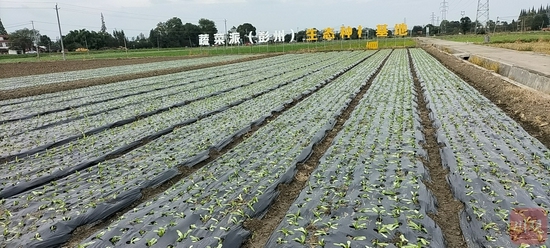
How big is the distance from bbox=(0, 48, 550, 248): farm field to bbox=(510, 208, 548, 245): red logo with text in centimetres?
6

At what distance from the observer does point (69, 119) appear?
9.05 m

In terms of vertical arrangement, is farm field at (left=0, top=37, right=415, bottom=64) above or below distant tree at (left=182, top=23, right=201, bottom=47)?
below

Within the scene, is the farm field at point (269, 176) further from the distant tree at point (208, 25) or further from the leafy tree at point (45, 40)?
the distant tree at point (208, 25)

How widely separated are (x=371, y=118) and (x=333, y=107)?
170 centimetres

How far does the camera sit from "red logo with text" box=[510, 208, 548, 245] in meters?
3.13

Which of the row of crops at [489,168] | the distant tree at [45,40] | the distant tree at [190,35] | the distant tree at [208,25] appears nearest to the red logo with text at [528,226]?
the row of crops at [489,168]

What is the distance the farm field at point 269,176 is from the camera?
3.50 m

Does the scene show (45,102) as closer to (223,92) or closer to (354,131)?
(223,92)

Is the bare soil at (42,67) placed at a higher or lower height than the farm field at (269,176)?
higher

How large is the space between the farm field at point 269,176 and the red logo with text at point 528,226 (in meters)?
0.06

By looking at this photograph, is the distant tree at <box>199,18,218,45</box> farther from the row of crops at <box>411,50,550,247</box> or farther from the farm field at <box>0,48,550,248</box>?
the row of crops at <box>411,50,550,247</box>

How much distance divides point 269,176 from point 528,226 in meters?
3.15

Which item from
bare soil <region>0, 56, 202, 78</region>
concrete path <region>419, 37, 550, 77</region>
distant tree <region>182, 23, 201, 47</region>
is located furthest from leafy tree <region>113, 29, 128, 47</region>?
concrete path <region>419, 37, 550, 77</region>

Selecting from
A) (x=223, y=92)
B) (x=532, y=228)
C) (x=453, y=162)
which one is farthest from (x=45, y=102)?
(x=532, y=228)
